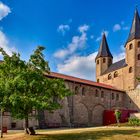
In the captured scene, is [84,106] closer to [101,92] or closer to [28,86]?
[101,92]

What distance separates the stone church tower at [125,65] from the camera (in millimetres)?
62281

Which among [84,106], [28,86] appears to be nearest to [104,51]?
[84,106]

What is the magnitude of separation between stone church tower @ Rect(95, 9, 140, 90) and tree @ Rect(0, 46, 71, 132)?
1502 inches

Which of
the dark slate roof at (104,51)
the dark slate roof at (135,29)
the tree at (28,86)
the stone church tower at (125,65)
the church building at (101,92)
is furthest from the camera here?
the dark slate roof at (104,51)

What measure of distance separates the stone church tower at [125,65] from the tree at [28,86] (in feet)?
125

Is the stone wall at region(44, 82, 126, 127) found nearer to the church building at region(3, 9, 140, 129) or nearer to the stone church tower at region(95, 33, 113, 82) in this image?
the church building at region(3, 9, 140, 129)

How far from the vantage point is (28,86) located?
24.8 metres

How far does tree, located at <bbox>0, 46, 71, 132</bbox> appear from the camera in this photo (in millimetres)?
23656

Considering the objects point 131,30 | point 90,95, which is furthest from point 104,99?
point 131,30

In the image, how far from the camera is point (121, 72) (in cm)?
6575

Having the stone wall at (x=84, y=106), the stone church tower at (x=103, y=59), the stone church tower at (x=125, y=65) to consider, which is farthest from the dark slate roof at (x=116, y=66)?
the stone wall at (x=84, y=106)

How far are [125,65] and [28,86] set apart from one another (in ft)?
143

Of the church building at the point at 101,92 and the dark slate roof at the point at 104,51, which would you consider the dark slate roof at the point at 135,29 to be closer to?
Answer: the church building at the point at 101,92

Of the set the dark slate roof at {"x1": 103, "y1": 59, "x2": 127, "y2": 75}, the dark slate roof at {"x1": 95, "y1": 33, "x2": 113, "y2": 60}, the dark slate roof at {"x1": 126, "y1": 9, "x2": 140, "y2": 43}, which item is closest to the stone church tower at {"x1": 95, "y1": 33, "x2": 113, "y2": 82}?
the dark slate roof at {"x1": 95, "y1": 33, "x2": 113, "y2": 60}
